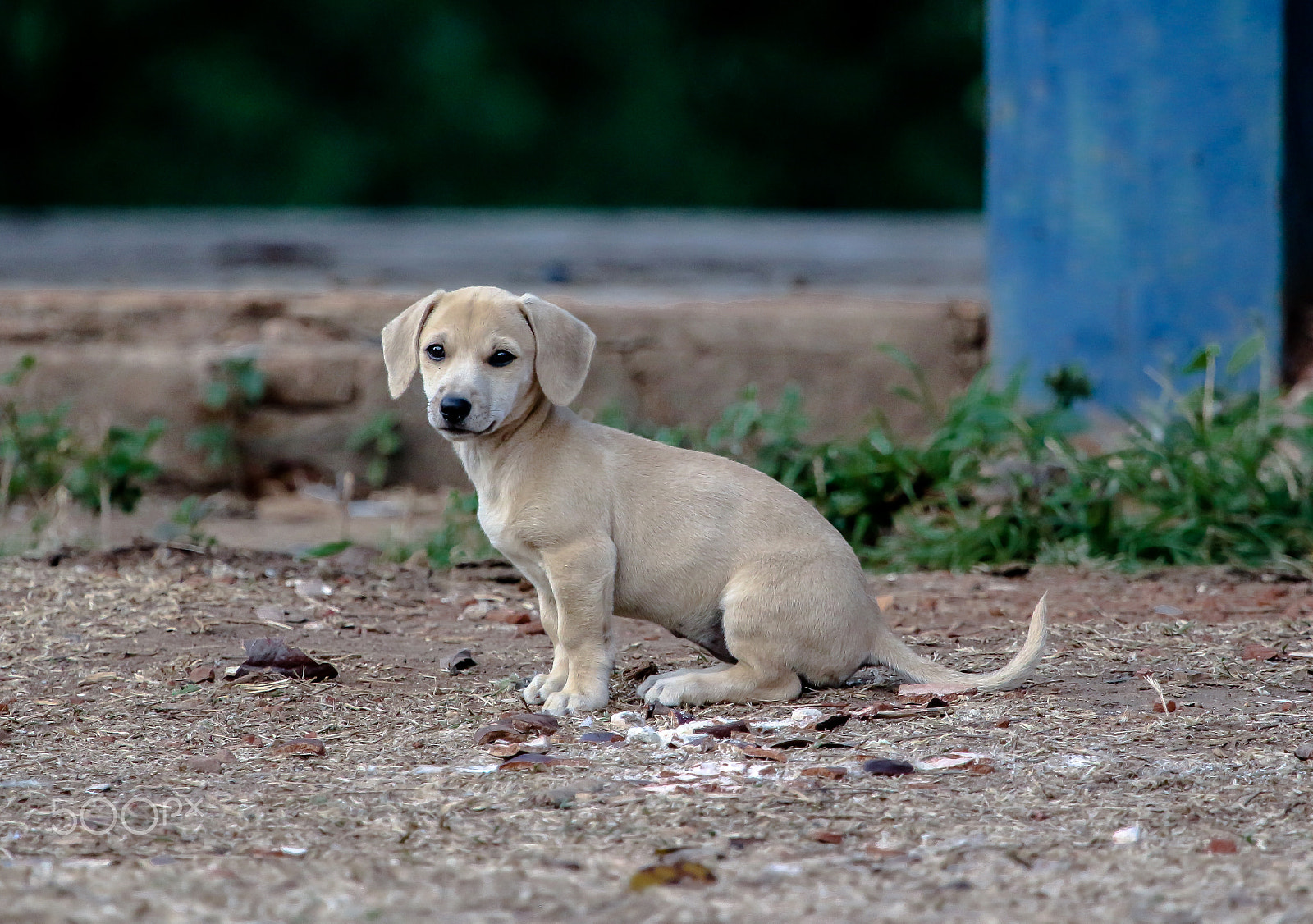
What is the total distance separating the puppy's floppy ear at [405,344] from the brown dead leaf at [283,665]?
699 mm

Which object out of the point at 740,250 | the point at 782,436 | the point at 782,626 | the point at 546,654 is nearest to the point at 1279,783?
the point at 782,626

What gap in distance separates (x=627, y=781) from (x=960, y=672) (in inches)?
40.6

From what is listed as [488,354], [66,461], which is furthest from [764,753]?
[66,461]

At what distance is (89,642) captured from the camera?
4051 mm

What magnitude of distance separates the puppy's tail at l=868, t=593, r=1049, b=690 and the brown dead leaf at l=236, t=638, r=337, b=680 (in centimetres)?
131

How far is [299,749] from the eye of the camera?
10.3ft

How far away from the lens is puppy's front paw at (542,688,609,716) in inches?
133

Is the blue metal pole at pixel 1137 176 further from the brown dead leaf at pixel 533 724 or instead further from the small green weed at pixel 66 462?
the brown dead leaf at pixel 533 724

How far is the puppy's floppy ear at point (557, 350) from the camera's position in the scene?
345 cm

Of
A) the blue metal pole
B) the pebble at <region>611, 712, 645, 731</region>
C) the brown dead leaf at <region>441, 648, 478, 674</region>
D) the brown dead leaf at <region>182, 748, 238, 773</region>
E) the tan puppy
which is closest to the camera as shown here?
the brown dead leaf at <region>182, 748, 238, 773</region>

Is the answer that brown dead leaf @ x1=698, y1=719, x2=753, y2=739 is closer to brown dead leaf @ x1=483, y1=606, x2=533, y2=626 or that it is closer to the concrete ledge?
brown dead leaf @ x1=483, y1=606, x2=533, y2=626

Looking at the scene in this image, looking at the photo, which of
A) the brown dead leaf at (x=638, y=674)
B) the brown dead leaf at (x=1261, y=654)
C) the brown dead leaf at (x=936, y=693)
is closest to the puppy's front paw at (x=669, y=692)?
the brown dead leaf at (x=638, y=674)

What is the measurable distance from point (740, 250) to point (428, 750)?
728 cm

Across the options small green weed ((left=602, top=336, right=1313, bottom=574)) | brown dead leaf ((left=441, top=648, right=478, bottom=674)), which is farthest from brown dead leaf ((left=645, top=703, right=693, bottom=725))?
small green weed ((left=602, top=336, right=1313, bottom=574))
